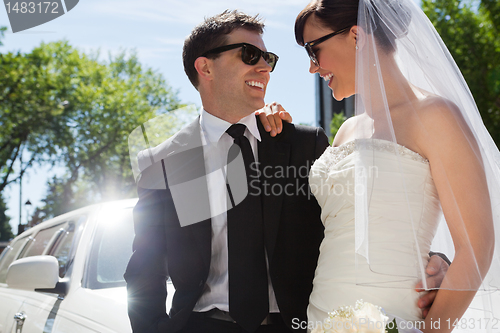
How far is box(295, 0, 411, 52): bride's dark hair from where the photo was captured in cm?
240

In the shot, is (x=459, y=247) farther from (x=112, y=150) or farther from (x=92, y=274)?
(x=112, y=150)

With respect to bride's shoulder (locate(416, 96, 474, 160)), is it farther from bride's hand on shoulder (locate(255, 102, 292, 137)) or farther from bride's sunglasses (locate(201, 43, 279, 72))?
bride's sunglasses (locate(201, 43, 279, 72))

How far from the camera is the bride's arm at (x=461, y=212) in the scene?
6.26 feet

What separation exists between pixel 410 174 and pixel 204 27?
5.97 feet

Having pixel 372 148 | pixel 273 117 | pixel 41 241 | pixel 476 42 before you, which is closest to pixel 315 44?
pixel 273 117

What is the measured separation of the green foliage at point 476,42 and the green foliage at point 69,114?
16628 mm

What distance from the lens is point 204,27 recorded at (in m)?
3.17

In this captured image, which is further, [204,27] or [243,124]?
[204,27]

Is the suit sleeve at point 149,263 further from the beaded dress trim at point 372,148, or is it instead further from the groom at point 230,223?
the beaded dress trim at point 372,148

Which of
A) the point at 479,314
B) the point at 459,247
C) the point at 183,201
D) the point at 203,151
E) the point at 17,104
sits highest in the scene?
the point at 17,104

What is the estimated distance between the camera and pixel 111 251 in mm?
3309

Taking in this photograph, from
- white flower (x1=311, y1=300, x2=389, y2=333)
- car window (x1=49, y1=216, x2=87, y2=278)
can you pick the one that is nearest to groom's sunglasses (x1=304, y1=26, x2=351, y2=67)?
white flower (x1=311, y1=300, x2=389, y2=333)

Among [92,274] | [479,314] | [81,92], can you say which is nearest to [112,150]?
[81,92]

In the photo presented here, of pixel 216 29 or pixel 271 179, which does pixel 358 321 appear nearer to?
pixel 271 179
